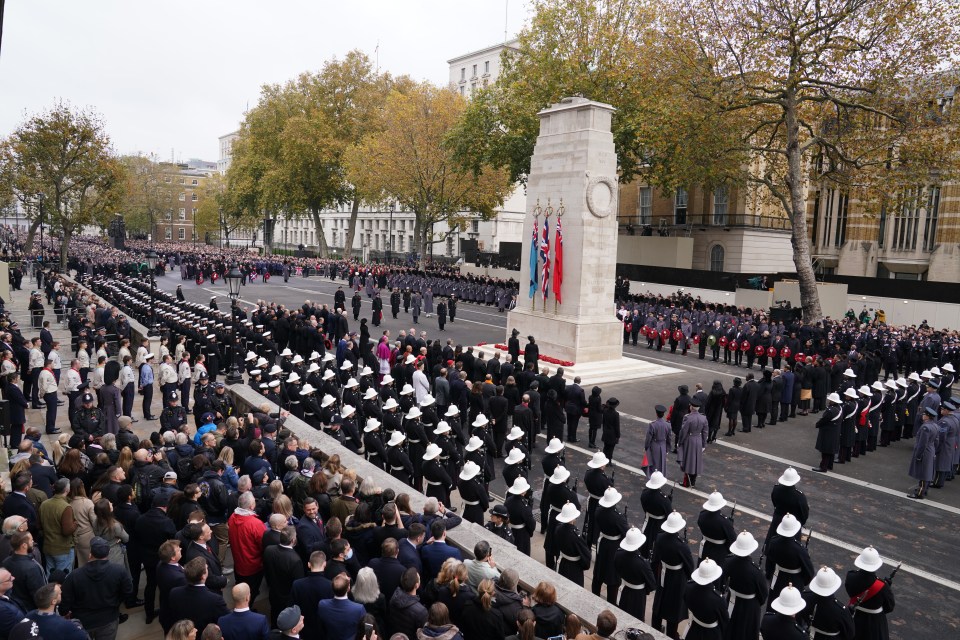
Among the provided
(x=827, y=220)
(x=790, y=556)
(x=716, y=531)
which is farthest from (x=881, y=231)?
(x=716, y=531)

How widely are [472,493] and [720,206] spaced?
121 ft

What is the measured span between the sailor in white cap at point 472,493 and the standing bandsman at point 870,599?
Answer: 4.05m

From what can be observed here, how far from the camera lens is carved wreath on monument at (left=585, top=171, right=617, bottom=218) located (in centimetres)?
1959

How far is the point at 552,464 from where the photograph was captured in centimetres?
933

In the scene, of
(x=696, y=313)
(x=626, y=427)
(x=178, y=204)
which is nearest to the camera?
(x=626, y=427)

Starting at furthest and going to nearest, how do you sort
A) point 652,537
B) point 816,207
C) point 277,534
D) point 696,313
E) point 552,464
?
point 816,207 → point 696,313 → point 552,464 → point 652,537 → point 277,534

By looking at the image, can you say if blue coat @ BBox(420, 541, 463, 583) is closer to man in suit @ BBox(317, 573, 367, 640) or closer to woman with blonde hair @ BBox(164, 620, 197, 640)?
man in suit @ BBox(317, 573, 367, 640)

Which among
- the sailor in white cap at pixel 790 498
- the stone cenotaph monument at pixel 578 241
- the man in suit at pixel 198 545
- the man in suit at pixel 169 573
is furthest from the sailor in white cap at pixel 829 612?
the stone cenotaph monument at pixel 578 241

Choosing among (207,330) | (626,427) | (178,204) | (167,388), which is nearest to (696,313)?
(626,427)

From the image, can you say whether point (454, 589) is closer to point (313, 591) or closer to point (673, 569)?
point (313, 591)

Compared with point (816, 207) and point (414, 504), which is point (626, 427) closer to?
point (414, 504)

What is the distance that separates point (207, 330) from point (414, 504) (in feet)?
43.7

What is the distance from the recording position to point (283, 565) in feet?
19.4

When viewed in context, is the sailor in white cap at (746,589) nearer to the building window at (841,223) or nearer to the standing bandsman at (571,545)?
the standing bandsman at (571,545)
